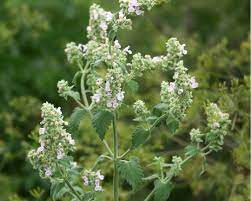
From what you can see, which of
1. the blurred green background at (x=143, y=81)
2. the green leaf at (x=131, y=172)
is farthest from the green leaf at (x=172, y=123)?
the blurred green background at (x=143, y=81)

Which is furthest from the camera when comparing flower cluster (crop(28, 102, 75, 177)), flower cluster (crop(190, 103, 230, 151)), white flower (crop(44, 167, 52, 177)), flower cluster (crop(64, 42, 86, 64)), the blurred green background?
the blurred green background

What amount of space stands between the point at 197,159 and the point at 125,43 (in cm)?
292

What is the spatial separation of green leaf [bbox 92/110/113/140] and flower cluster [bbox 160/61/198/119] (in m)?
0.25

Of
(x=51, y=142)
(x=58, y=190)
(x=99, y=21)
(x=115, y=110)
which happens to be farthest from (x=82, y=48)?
(x=58, y=190)

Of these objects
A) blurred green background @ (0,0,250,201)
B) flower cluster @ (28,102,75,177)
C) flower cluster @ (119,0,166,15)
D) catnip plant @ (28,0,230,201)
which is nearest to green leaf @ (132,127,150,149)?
catnip plant @ (28,0,230,201)

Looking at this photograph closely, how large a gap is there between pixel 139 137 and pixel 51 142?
1.19 feet

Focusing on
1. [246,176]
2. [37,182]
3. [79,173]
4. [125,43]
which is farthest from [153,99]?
[125,43]

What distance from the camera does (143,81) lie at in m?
6.55

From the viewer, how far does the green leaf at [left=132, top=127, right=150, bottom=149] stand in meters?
2.91

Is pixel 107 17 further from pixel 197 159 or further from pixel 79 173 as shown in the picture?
pixel 197 159

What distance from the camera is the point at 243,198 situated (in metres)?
4.28

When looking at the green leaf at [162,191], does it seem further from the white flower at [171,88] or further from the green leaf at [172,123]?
the white flower at [171,88]

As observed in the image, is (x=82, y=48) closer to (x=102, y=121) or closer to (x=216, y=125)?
(x=102, y=121)

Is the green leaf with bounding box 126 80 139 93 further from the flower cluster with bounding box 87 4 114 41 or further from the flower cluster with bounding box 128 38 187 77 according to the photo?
the flower cluster with bounding box 87 4 114 41
